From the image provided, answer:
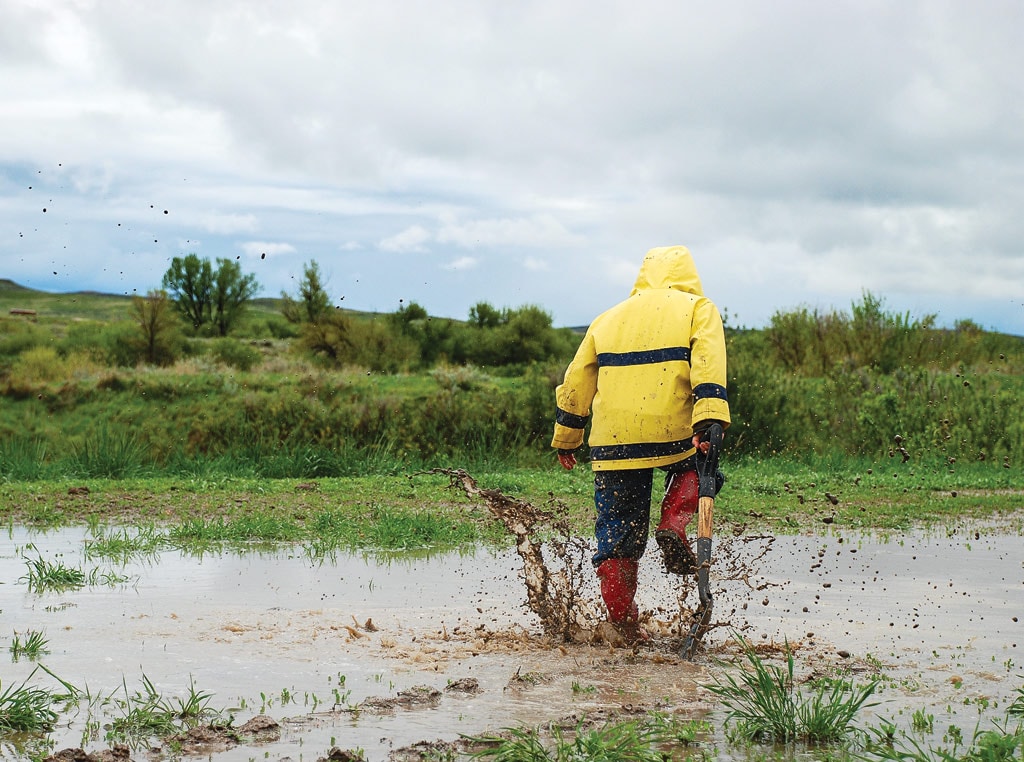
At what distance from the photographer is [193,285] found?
49000 mm

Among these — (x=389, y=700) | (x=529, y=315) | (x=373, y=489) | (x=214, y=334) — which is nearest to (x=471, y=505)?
(x=373, y=489)

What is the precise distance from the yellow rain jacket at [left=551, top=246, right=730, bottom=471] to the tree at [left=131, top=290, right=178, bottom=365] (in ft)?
96.7

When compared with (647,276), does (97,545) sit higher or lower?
lower

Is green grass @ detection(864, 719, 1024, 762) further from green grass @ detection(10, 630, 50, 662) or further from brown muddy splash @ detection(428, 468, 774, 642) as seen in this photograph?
green grass @ detection(10, 630, 50, 662)

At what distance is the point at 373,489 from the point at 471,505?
1972 mm

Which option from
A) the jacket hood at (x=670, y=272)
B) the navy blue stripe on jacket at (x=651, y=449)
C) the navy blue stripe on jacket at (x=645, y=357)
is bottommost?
the navy blue stripe on jacket at (x=651, y=449)

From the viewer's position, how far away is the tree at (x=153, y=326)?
34.4m

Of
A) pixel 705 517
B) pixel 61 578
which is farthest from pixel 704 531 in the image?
pixel 61 578

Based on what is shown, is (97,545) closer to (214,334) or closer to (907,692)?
(907,692)

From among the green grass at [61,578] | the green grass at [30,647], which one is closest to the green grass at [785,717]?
the green grass at [30,647]

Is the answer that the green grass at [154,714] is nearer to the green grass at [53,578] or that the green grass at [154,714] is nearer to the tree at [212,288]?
the green grass at [53,578]

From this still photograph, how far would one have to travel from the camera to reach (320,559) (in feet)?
30.8

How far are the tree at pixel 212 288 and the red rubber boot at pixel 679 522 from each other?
43.0m

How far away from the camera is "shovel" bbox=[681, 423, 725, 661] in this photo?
619 centimetres
